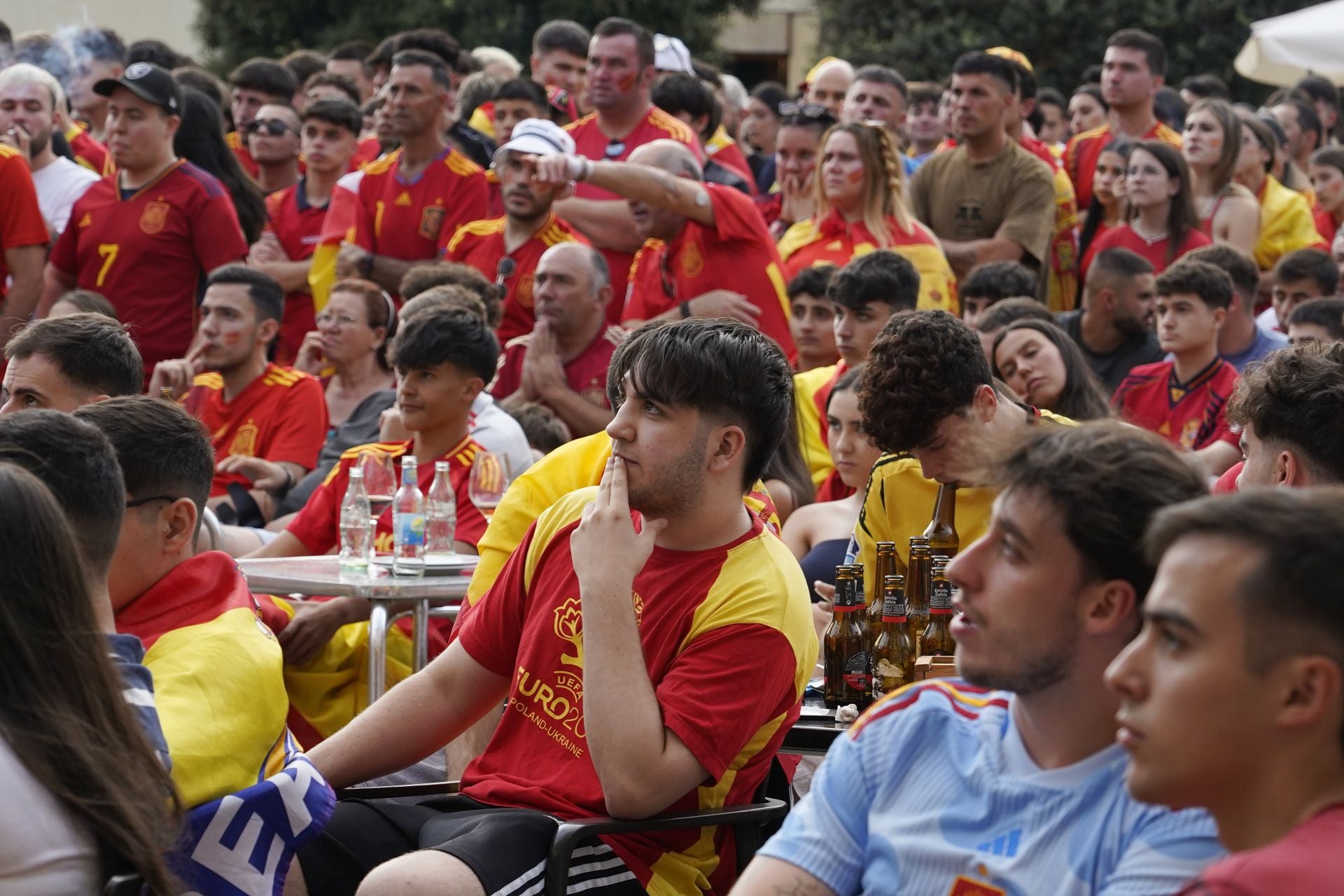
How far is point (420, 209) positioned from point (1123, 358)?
11.6 feet

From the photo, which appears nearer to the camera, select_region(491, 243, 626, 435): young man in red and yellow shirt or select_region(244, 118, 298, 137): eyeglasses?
select_region(491, 243, 626, 435): young man in red and yellow shirt

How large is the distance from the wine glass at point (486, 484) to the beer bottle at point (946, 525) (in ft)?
5.65

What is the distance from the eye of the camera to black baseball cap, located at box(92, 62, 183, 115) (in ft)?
25.8

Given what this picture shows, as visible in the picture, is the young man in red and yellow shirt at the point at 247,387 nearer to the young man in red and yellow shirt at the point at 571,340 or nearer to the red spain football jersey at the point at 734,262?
the young man in red and yellow shirt at the point at 571,340

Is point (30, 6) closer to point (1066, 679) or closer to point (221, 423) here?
point (221, 423)

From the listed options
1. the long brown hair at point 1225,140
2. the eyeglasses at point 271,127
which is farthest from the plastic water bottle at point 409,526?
the long brown hair at point 1225,140

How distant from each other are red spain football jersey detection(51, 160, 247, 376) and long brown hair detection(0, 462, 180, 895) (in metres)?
5.71

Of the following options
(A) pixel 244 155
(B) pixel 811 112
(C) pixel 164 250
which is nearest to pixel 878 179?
(B) pixel 811 112

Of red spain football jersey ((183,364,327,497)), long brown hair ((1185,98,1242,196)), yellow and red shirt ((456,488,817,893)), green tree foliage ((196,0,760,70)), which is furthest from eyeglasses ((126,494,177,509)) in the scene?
green tree foliage ((196,0,760,70))

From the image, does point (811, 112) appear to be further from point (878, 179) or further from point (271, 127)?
point (271, 127)

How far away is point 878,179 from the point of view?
7.70 meters

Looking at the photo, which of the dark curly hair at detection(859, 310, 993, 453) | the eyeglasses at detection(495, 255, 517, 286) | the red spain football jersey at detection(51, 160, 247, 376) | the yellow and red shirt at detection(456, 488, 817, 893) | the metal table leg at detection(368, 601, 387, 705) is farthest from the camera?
the red spain football jersey at detection(51, 160, 247, 376)

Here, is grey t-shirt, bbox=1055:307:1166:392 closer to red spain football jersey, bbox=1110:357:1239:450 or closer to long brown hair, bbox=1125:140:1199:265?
red spain football jersey, bbox=1110:357:1239:450

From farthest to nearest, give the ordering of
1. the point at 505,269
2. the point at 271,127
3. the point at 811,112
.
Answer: the point at 271,127
the point at 811,112
the point at 505,269
